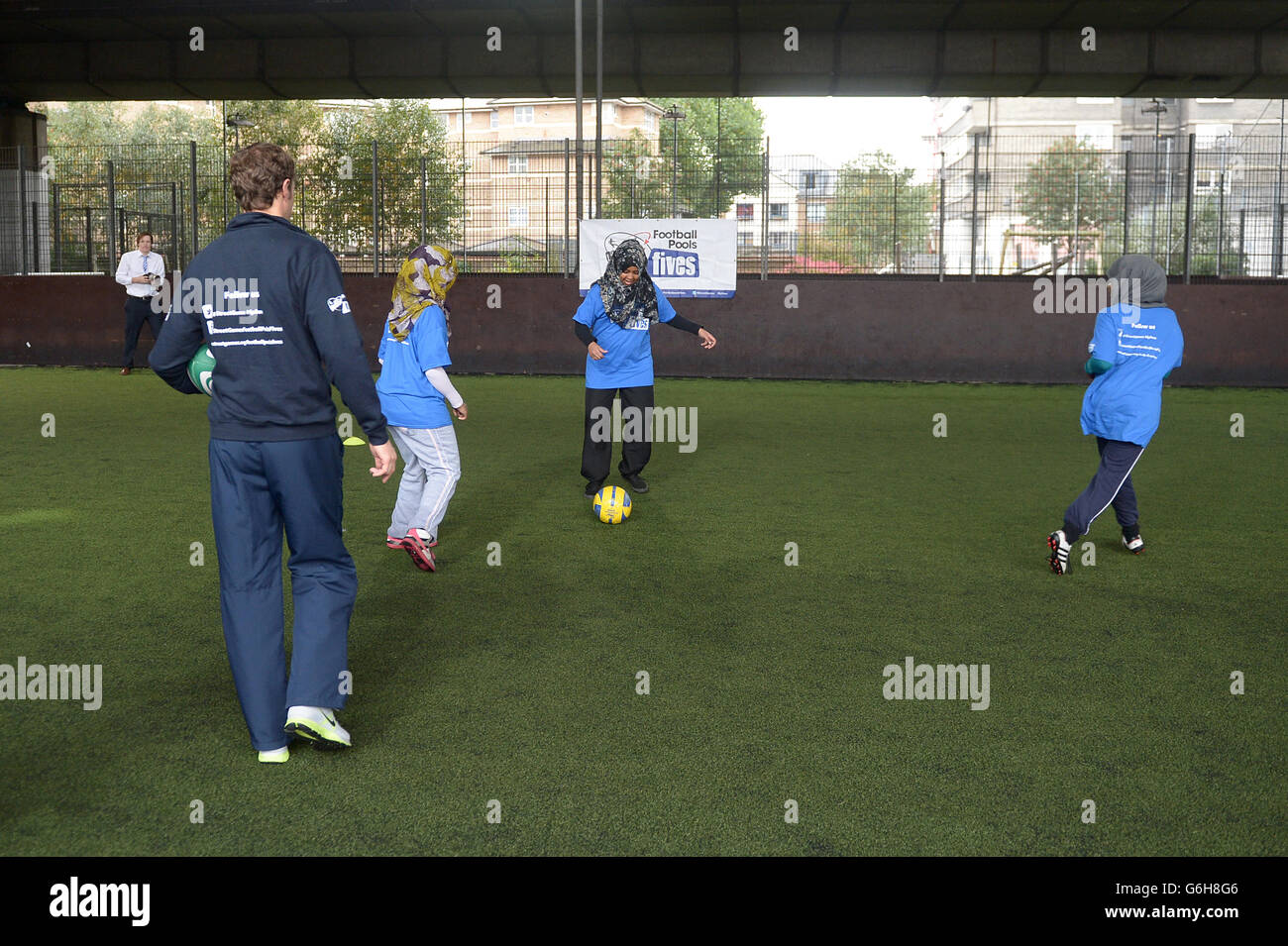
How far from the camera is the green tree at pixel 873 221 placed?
1986 cm

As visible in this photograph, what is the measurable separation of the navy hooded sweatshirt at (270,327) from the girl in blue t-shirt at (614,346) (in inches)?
198

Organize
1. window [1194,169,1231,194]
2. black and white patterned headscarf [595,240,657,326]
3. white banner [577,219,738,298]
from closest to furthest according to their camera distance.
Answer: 1. black and white patterned headscarf [595,240,657,326]
2. white banner [577,219,738,298]
3. window [1194,169,1231,194]

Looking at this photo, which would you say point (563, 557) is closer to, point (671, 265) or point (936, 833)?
point (936, 833)

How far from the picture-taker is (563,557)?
7.57 meters

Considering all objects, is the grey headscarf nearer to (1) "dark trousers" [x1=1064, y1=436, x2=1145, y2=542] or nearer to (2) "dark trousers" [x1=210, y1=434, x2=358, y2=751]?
(1) "dark trousers" [x1=1064, y1=436, x2=1145, y2=542]

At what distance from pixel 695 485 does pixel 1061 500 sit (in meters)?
2.96

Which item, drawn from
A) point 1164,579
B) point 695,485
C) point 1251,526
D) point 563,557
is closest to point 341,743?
point 563,557

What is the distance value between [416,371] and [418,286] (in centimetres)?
50

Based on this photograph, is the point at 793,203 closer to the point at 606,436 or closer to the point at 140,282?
the point at 140,282

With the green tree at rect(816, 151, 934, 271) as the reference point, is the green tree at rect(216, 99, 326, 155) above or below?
above

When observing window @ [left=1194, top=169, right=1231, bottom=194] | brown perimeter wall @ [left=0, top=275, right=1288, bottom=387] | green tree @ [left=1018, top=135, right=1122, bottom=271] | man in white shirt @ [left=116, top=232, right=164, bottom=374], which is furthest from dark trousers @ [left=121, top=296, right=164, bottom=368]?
window @ [left=1194, top=169, right=1231, bottom=194]

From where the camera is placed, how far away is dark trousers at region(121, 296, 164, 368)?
19453 millimetres

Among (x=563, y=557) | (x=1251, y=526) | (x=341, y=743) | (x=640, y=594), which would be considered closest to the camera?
(x=341, y=743)

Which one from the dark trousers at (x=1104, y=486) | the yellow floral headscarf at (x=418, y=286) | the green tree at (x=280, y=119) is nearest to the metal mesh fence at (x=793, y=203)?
the dark trousers at (x=1104, y=486)
